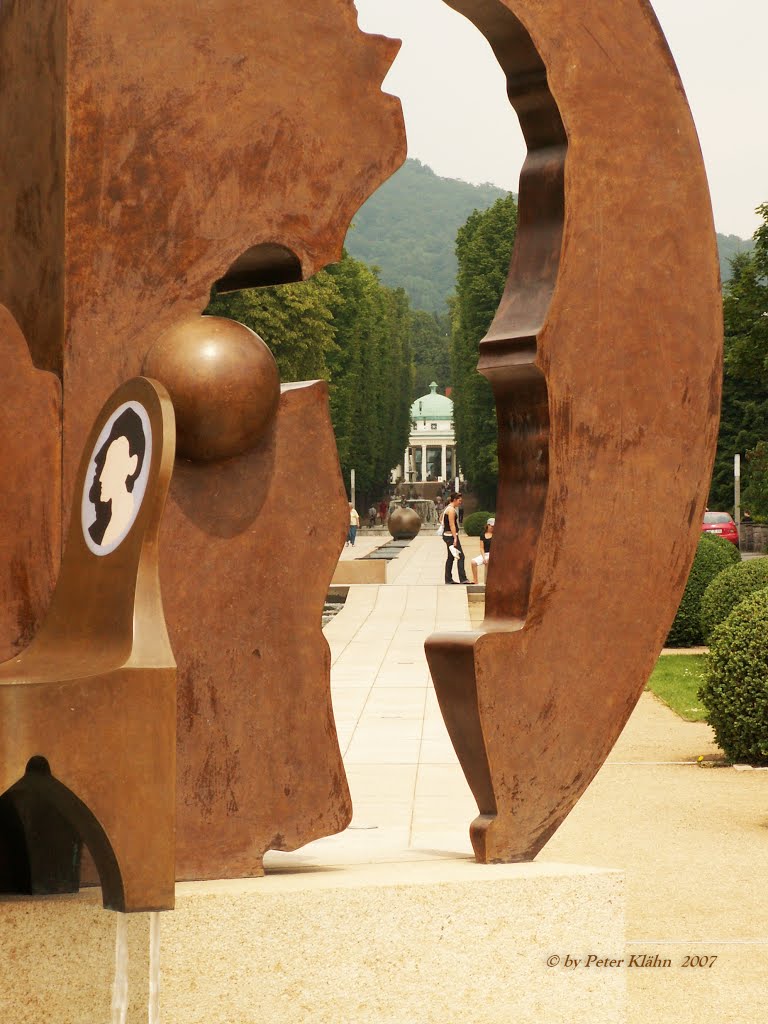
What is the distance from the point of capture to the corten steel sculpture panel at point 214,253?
3.66m

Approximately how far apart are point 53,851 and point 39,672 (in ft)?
2.00

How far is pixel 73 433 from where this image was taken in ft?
12.0

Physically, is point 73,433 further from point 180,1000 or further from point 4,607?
point 180,1000

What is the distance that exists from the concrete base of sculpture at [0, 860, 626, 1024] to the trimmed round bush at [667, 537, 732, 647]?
13421 millimetres

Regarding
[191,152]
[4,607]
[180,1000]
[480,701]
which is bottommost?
[180,1000]

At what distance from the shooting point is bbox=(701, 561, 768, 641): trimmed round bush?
15.3 metres

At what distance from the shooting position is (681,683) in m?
14.3

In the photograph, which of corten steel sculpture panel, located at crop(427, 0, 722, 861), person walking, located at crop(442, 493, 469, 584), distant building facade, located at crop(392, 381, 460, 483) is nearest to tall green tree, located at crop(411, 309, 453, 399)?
distant building facade, located at crop(392, 381, 460, 483)

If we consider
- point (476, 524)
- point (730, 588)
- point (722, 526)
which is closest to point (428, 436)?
point (476, 524)

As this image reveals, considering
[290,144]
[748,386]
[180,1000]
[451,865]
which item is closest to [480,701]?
[451,865]

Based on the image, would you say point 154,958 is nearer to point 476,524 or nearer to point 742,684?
point 742,684

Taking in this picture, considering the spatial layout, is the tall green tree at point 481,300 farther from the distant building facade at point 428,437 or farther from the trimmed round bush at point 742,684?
the distant building facade at point 428,437

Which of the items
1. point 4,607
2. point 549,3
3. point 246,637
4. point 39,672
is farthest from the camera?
point 549,3

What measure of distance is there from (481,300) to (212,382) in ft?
155
